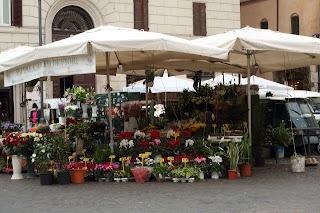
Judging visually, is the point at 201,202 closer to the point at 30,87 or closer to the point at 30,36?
the point at 30,87

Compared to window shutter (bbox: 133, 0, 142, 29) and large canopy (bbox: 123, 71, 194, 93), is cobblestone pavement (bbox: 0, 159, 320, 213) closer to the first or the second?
large canopy (bbox: 123, 71, 194, 93)

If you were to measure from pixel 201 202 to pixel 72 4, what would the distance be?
20408mm

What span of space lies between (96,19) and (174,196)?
19.5 meters

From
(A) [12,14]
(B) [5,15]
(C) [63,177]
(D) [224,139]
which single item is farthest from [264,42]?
(B) [5,15]

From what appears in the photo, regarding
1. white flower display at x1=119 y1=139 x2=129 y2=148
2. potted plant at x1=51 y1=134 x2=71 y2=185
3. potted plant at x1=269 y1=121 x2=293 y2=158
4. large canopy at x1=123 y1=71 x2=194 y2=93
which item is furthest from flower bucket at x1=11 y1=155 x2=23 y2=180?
large canopy at x1=123 y1=71 x2=194 y2=93

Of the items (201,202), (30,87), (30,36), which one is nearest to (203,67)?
(30,87)

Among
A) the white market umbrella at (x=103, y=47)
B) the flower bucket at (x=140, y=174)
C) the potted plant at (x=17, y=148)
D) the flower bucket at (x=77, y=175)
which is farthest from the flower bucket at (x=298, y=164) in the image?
the potted plant at (x=17, y=148)

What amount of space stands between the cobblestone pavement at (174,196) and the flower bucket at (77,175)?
25 centimetres

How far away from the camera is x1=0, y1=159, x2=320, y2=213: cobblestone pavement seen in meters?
9.72

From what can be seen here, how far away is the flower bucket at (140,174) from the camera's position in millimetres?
12969

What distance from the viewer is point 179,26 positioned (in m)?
30.9

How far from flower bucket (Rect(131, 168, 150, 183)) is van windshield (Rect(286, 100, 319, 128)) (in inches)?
268

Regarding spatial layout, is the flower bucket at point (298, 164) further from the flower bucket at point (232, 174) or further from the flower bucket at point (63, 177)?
the flower bucket at point (63, 177)

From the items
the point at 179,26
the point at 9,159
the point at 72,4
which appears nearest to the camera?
the point at 9,159
